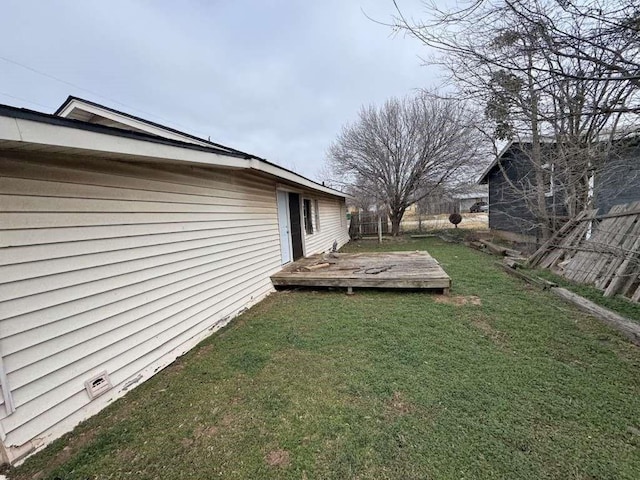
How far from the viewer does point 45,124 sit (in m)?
1.69

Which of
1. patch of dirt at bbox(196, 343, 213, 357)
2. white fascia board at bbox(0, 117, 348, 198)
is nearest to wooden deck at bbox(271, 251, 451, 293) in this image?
patch of dirt at bbox(196, 343, 213, 357)

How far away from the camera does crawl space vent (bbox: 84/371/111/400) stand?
2.27m

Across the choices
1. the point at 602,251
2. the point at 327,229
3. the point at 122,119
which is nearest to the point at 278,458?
the point at 122,119

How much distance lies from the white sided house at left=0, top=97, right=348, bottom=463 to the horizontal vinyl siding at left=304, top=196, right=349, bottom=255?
4.79m

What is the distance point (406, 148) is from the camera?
13297 mm

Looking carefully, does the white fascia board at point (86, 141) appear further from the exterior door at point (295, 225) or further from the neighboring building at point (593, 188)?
the neighboring building at point (593, 188)

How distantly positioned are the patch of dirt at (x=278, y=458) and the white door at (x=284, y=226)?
4830 millimetres

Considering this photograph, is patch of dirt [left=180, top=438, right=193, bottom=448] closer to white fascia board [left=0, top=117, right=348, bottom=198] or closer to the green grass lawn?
the green grass lawn

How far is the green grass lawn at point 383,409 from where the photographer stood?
1666 millimetres

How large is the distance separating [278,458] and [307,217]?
724cm

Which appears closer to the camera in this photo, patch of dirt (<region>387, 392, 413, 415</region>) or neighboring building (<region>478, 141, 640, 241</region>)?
patch of dirt (<region>387, 392, 413, 415</region>)

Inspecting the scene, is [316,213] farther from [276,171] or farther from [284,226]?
[276,171]

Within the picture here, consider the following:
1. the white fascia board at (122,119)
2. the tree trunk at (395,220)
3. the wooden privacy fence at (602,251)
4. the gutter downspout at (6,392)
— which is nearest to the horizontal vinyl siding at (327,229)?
the tree trunk at (395,220)

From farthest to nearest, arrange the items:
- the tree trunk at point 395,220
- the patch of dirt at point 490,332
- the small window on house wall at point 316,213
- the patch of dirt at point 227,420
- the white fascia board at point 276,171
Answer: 1. the tree trunk at point 395,220
2. the small window on house wall at point 316,213
3. the white fascia board at point 276,171
4. the patch of dirt at point 490,332
5. the patch of dirt at point 227,420
